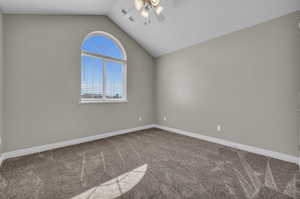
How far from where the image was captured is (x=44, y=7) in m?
2.45

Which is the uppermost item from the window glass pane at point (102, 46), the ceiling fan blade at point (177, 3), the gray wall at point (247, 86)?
the ceiling fan blade at point (177, 3)

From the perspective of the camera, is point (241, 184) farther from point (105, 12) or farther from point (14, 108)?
point (105, 12)

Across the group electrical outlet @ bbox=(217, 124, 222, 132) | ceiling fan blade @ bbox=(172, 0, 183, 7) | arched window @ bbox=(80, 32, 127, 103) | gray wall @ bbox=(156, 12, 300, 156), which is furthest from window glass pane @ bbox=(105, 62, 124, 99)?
electrical outlet @ bbox=(217, 124, 222, 132)

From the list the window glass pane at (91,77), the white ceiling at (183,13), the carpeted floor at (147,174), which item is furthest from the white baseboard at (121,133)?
the white ceiling at (183,13)

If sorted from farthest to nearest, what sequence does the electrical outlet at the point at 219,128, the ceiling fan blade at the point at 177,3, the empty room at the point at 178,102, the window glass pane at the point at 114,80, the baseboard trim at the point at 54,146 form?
the window glass pane at the point at 114,80 → the electrical outlet at the point at 219,128 → the ceiling fan blade at the point at 177,3 → the baseboard trim at the point at 54,146 → the empty room at the point at 178,102

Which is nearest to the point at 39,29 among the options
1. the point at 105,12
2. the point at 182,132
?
the point at 105,12

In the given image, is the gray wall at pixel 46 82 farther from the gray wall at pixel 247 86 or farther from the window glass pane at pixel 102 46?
the gray wall at pixel 247 86

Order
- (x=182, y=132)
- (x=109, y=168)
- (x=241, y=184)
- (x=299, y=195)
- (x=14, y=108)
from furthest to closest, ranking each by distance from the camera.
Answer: (x=182, y=132) < (x=14, y=108) < (x=109, y=168) < (x=241, y=184) < (x=299, y=195)

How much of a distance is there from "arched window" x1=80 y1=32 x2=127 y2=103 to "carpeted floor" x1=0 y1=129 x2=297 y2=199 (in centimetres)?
147

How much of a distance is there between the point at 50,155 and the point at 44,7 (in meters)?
2.79

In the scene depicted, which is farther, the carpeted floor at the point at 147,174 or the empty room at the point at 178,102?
the empty room at the point at 178,102

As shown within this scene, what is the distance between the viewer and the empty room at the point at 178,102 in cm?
171

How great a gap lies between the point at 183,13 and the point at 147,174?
10.4ft

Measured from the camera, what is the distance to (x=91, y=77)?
11.4 feet
